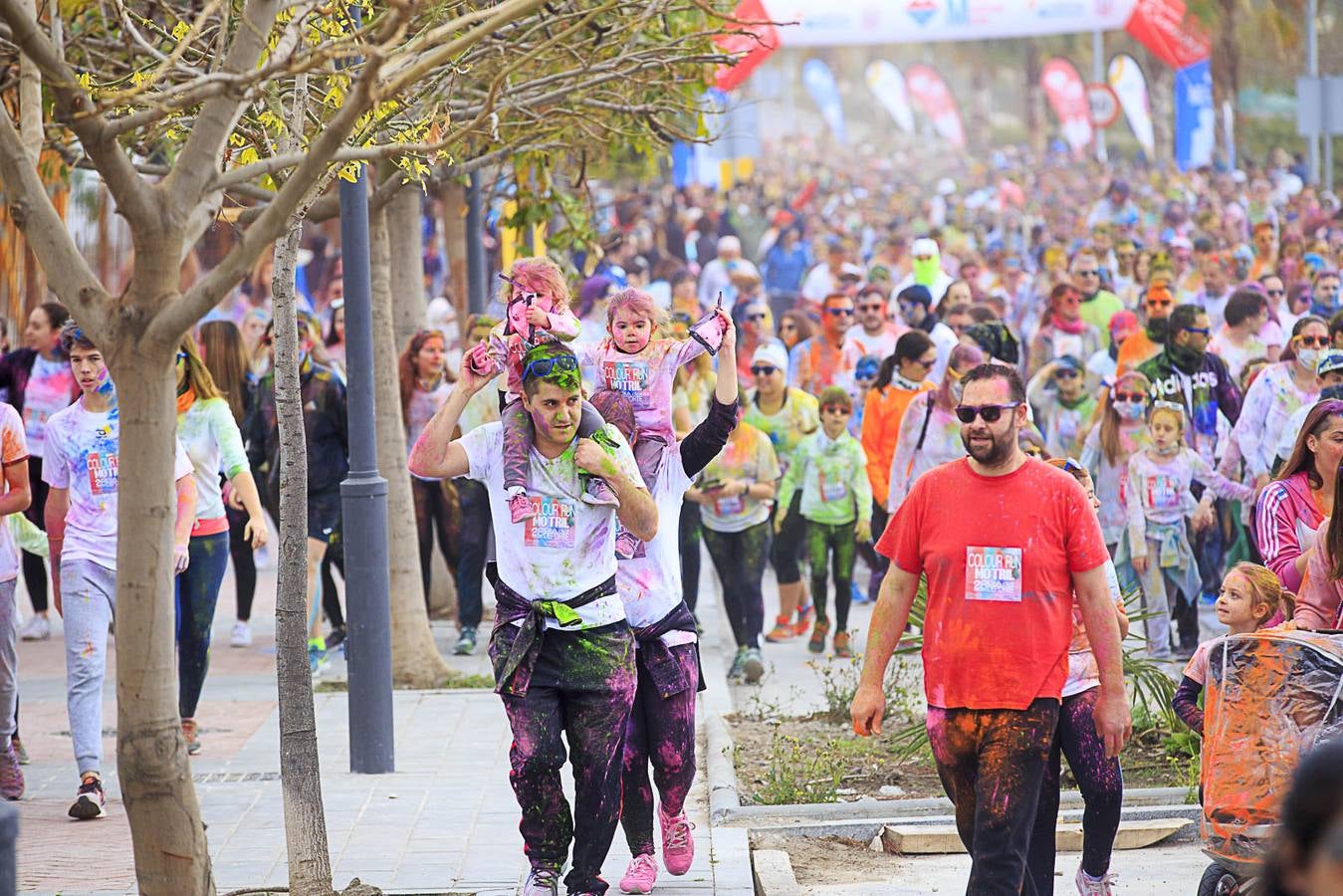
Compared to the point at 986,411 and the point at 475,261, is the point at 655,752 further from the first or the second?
the point at 475,261

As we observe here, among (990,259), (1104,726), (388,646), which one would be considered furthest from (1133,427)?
(990,259)

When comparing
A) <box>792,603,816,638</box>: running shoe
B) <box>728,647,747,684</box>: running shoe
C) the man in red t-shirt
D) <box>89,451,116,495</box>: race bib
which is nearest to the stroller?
the man in red t-shirt

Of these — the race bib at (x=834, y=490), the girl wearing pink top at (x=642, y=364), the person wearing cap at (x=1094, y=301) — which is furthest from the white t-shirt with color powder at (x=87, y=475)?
the person wearing cap at (x=1094, y=301)

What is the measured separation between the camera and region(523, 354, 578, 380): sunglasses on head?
19.3 ft

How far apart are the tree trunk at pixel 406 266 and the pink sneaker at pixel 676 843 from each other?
6.04 m

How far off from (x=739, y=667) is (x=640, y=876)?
416 centimetres

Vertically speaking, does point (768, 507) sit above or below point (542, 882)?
above

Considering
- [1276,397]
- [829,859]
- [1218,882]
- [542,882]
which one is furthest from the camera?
[1276,397]

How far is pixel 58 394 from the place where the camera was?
11469mm

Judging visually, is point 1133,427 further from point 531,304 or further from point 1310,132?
point 1310,132

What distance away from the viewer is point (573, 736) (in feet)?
19.7

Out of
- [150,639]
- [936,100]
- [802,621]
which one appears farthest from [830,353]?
[936,100]

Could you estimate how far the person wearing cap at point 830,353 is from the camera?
1389 cm

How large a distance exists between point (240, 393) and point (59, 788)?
3574 millimetres
